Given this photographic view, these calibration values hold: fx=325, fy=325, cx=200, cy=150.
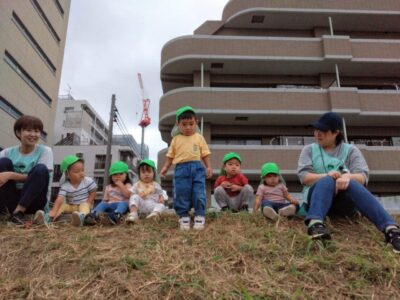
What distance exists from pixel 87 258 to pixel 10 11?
1975 centimetres

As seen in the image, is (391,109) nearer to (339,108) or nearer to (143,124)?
(339,108)

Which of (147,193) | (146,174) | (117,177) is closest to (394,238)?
(147,193)

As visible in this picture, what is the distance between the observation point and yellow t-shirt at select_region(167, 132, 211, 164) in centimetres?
378

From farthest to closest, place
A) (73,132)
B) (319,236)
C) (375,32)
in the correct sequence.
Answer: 1. (73,132)
2. (375,32)
3. (319,236)

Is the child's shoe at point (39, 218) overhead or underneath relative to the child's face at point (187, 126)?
underneath

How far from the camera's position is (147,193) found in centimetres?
453

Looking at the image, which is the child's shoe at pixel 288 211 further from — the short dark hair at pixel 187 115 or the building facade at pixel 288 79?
the building facade at pixel 288 79

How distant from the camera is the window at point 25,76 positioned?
58.2ft

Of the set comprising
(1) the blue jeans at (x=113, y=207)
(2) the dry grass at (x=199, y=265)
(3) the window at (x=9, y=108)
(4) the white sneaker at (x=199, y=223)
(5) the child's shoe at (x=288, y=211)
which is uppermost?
(3) the window at (x=9, y=108)

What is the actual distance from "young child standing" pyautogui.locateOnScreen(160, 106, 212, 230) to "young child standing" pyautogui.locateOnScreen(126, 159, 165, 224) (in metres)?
0.68

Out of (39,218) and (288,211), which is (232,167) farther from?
(39,218)

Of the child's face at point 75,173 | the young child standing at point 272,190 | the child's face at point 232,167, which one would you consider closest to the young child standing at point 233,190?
the child's face at point 232,167

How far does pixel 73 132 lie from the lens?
A: 4759cm

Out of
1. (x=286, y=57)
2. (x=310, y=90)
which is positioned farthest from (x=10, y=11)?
(x=310, y=90)
